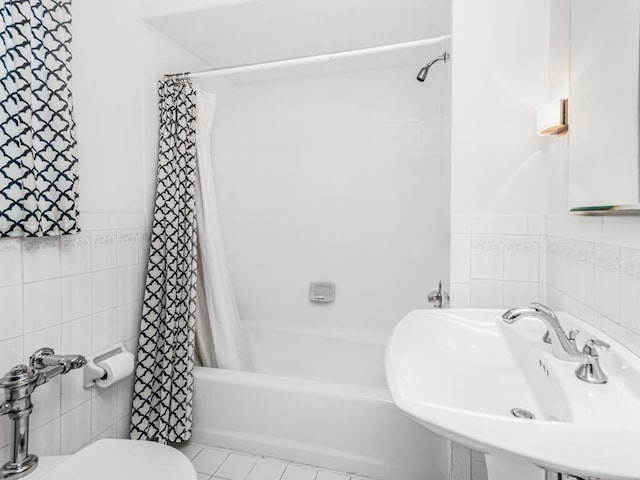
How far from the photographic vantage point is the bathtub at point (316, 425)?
1.54m

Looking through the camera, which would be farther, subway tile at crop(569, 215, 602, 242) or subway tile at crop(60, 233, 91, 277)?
subway tile at crop(60, 233, 91, 277)

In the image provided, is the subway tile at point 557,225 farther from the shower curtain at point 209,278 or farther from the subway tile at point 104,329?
the subway tile at point 104,329

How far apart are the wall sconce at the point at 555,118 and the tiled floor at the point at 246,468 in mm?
1606

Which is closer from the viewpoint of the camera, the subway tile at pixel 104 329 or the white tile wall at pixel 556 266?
the white tile wall at pixel 556 266

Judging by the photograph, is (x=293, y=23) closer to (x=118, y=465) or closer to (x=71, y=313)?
(x=71, y=313)

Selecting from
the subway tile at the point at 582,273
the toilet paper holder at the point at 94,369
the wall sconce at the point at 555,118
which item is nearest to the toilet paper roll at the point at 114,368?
the toilet paper holder at the point at 94,369

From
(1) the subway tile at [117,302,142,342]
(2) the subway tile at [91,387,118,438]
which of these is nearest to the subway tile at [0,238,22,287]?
(1) the subway tile at [117,302,142,342]

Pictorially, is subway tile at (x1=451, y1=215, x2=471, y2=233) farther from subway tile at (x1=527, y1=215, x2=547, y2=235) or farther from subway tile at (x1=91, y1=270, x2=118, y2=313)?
subway tile at (x1=91, y1=270, x2=118, y2=313)

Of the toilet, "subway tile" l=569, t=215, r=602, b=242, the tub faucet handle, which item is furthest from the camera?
the toilet

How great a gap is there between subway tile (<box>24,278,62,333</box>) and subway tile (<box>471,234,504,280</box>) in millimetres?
1636

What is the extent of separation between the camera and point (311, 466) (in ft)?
5.50

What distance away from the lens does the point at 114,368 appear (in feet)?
5.03

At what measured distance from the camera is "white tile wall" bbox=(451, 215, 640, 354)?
80 cm

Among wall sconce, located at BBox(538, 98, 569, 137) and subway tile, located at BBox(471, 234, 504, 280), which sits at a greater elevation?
wall sconce, located at BBox(538, 98, 569, 137)
